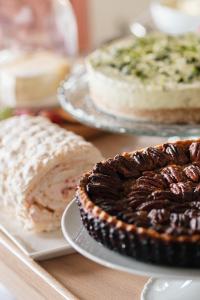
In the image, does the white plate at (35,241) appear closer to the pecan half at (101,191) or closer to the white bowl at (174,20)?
the pecan half at (101,191)

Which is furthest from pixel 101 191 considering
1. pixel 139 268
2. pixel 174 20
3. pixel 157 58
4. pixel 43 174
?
pixel 174 20

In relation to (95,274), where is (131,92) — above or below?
above

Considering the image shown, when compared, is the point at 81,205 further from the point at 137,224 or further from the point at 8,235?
the point at 8,235

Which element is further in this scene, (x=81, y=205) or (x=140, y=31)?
(x=140, y=31)

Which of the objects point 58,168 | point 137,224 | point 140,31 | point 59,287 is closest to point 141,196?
point 137,224

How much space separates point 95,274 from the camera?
1.38 m

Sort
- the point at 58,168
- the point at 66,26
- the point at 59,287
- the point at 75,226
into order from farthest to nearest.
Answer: the point at 66,26 → the point at 58,168 → the point at 59,287 → the point at 75,226

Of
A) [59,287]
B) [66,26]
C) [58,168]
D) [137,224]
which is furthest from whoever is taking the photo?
[66,26]

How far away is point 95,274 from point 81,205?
276mm

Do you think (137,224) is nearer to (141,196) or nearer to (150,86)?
(141,196)

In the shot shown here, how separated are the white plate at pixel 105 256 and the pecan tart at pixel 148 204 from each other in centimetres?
1

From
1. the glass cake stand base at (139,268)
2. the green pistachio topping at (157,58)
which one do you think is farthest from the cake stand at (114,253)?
the green pistachio topping at (157,58)

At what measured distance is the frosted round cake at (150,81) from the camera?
1.75 m

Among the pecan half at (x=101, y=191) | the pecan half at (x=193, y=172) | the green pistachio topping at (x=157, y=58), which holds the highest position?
the pecan half at (x=101, y=191)
